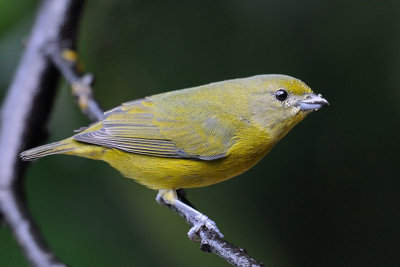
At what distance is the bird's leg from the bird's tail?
57 centimetres

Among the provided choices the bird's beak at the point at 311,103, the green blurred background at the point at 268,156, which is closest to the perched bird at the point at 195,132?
the bird's beak at the point at 311,103

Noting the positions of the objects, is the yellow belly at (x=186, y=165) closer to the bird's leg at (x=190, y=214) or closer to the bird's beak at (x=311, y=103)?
the bird's leg at (x=190, y=214)

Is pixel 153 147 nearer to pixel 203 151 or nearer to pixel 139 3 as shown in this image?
pixel 203 151

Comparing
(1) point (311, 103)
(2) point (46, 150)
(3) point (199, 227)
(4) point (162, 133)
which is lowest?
(3) point (199, 227)

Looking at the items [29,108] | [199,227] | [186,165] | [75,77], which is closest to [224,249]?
[199,227]

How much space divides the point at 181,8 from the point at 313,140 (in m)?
1.33

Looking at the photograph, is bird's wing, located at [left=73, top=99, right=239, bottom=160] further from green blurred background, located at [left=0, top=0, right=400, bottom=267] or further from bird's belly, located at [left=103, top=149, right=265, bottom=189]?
green blurred background, located at [left=0, top=0, right=400, bottom=267]

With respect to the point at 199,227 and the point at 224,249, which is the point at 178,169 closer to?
the point at 199,227

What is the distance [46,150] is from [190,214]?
0.84 meters

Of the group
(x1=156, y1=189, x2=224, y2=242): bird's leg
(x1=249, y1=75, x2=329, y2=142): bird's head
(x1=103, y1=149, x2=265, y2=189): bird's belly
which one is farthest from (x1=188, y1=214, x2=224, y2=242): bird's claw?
(x1=249, y1=75, x2=329, y2=142): bird's head

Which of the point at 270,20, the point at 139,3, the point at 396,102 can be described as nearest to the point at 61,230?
the point at 139,3

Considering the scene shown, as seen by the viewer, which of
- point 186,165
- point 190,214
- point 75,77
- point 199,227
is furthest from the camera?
point 75,77

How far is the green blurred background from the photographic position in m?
4.12

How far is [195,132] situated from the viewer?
359cm
